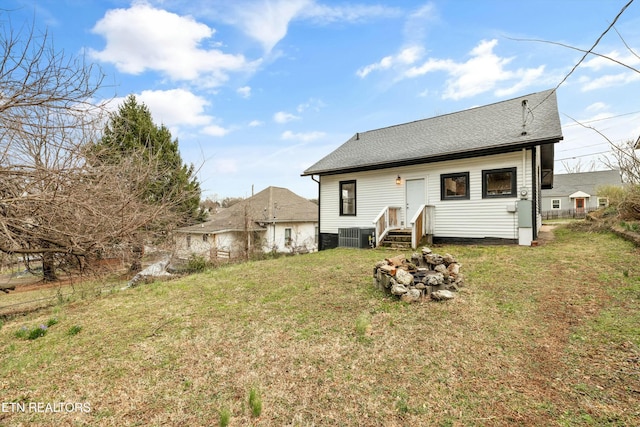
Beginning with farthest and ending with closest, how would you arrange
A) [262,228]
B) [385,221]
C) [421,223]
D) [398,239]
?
[262,228], [385,221], [398,239], [421,223]

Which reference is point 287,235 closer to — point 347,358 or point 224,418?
point 347,358

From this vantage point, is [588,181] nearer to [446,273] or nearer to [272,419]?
[446,273]

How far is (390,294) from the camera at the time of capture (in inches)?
184

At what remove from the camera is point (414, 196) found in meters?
10.4

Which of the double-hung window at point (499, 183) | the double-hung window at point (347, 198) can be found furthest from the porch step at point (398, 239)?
the double-hung window at point (499, 183)

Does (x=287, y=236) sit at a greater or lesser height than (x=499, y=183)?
lesser

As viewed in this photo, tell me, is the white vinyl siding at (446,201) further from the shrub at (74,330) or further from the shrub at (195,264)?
the shrub at (74,330)

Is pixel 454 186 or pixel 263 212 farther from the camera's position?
pixel 263 212

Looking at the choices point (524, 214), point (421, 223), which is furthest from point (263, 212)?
point (524, 214)

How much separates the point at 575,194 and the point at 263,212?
34269mm

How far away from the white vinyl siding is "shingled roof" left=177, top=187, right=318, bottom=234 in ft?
27.4

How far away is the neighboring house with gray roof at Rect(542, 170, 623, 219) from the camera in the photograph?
3121 centimetres

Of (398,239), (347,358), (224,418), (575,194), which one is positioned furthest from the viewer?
(575,194)

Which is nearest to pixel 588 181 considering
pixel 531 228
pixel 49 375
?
pixel 531 228
